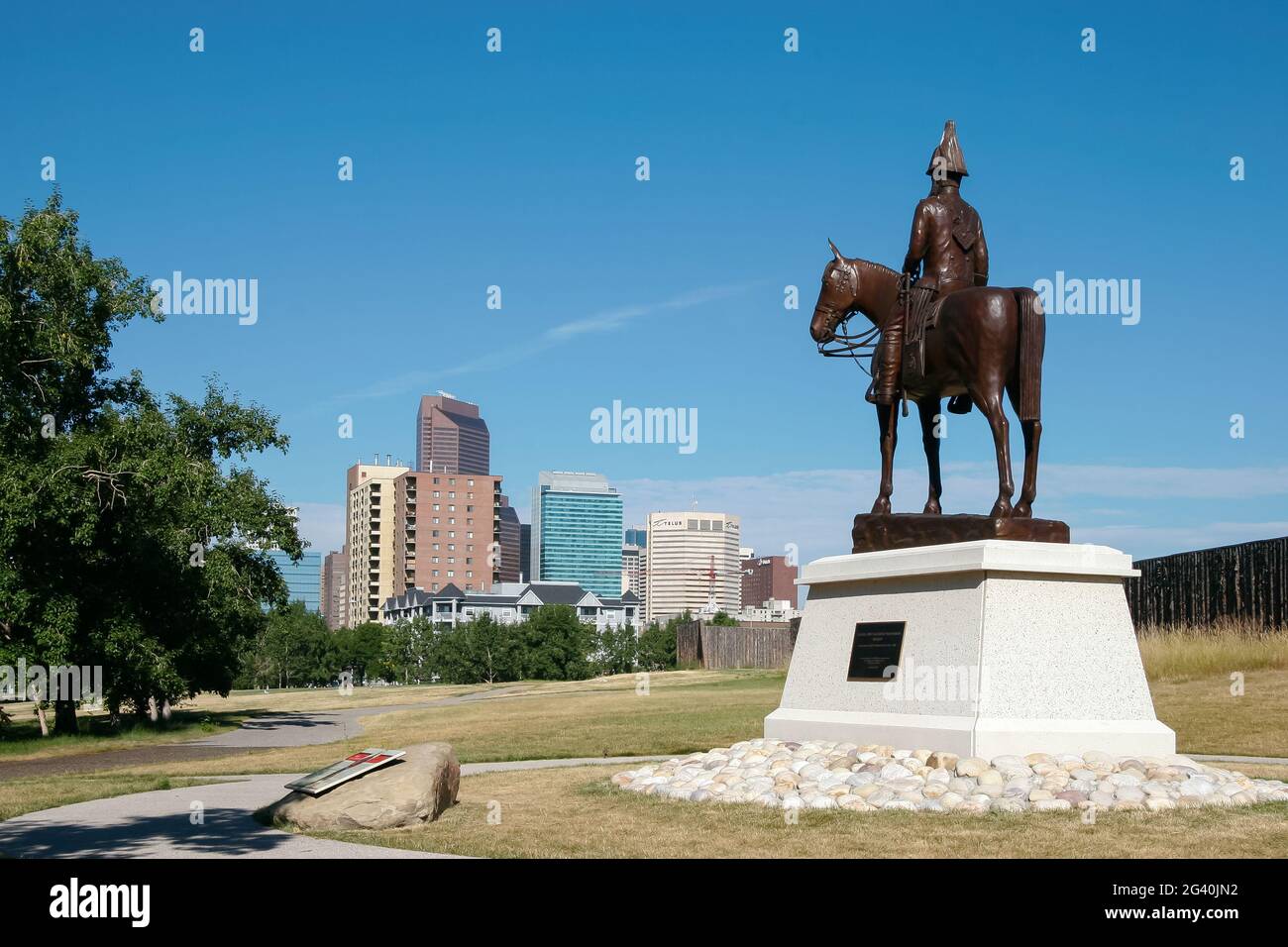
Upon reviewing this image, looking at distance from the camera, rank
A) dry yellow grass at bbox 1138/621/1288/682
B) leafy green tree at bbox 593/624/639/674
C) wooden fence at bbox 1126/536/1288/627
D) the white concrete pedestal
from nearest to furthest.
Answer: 1. the white concrete pedestal
2. dry yellow grass at bbox 1138/621/1288/682
3. wooden fence at bbox 1126/536/1288/627
4. leafy green tree at bbox 593/624/639/674

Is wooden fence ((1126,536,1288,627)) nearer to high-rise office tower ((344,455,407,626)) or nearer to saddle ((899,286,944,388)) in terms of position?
saddle ((899,286,944,388))

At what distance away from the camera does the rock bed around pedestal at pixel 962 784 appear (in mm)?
11148

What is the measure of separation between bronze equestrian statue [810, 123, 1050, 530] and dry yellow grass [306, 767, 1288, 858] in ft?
13.7

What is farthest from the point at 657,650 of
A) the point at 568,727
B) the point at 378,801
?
the point at 378,801

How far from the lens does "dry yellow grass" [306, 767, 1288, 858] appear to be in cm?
927

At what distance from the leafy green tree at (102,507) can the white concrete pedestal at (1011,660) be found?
61.8 feet

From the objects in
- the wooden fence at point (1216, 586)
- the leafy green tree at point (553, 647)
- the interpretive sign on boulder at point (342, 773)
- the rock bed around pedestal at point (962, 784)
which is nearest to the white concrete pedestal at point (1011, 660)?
the rock bed around pedestal at point (962, 784)

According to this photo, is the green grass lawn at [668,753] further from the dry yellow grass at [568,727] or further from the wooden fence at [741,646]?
the wooden fence at [741,646]

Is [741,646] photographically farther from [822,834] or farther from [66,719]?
[822,834]

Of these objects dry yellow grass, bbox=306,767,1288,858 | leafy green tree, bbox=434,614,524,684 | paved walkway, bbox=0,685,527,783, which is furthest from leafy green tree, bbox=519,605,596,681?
dry yellow grass, bbox=306,767,1288,858

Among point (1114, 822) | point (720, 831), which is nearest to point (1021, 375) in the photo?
point (1114, 822)

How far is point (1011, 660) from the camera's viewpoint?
12.8 meters

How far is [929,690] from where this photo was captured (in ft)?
43.4

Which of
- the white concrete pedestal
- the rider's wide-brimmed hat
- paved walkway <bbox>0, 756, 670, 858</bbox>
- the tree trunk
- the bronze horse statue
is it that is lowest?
the tree trunk
